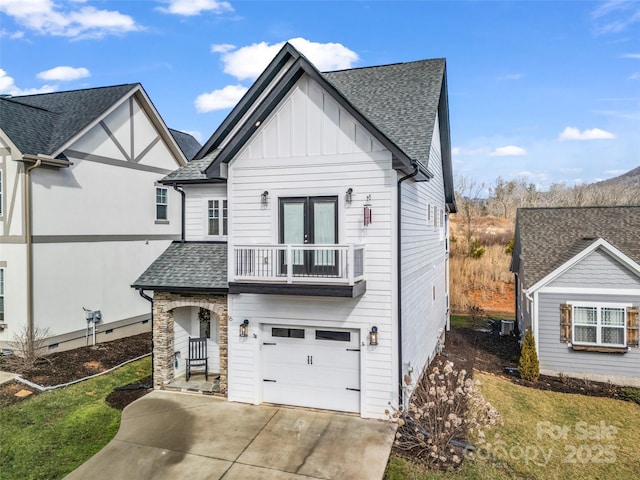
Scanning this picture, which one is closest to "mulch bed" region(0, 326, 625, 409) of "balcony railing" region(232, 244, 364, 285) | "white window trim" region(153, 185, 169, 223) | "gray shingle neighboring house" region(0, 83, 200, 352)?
"gray shingle neighboring house" region(0, 83, 200, 352)

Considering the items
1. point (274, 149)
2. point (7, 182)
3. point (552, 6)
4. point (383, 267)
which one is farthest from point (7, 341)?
point (552, 6)

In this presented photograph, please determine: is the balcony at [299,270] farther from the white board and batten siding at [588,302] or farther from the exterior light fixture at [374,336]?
the white board and batten siding at [588,302]

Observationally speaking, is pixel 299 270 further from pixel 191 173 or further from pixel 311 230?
pixel 191 173

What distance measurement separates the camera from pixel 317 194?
375 inches

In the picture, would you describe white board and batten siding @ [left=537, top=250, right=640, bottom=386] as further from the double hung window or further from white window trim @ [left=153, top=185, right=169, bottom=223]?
white window trim @ [left=153, top=185, right=169, bottom=223]

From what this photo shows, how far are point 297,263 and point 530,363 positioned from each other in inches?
316

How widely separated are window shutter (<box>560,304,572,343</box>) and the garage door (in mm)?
7265

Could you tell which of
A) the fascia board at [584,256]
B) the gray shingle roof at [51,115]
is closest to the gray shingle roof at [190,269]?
the gray shingle roof at [51,115]

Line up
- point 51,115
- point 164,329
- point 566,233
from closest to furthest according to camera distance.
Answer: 1. point 164,329
2. point 566,233
3. point 51,115

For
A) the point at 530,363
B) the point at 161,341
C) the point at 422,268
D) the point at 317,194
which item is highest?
the point at 317,194

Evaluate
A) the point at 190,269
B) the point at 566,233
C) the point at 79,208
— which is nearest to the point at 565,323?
the point at 566,233

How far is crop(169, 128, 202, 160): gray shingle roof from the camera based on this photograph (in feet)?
75.3

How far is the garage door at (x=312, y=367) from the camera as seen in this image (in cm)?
946

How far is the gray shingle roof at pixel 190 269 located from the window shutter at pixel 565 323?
1004cm
